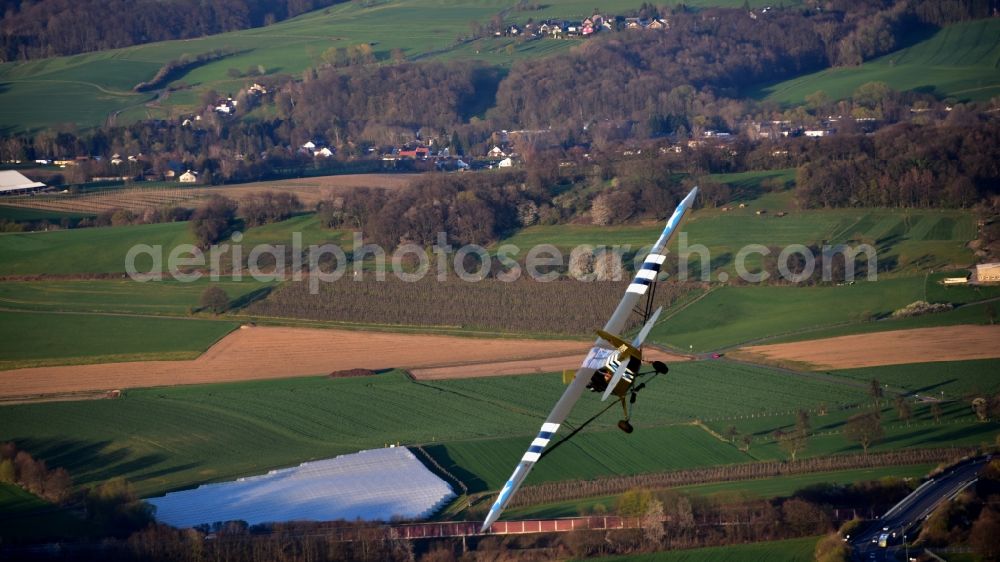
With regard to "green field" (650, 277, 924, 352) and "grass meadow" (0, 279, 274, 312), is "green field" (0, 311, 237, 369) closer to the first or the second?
"grass meadow" (0, 279, 274, 312)

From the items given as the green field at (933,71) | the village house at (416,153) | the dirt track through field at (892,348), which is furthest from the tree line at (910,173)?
the village house at (416,153)

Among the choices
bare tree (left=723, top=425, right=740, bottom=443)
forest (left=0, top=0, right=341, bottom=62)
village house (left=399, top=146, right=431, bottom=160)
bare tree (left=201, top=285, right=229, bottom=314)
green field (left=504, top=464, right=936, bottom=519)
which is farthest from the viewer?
forest (left=0, top=0, right=341, bottom=62)

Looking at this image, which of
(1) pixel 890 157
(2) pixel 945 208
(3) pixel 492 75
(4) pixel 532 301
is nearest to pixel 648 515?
(4) pixel 532 301

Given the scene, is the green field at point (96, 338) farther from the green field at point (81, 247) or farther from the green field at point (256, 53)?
the green field at point (256, 53)

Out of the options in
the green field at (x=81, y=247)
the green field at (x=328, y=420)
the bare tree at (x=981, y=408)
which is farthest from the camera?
the green field at (x=81, y=247)

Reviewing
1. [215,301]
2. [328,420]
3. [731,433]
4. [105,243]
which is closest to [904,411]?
[731,433]

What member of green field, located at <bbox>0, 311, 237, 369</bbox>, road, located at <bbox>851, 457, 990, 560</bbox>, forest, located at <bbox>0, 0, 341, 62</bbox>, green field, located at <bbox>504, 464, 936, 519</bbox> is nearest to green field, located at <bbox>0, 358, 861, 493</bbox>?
green field, located at <bbox>504, 464, 936, 519</bbox>
